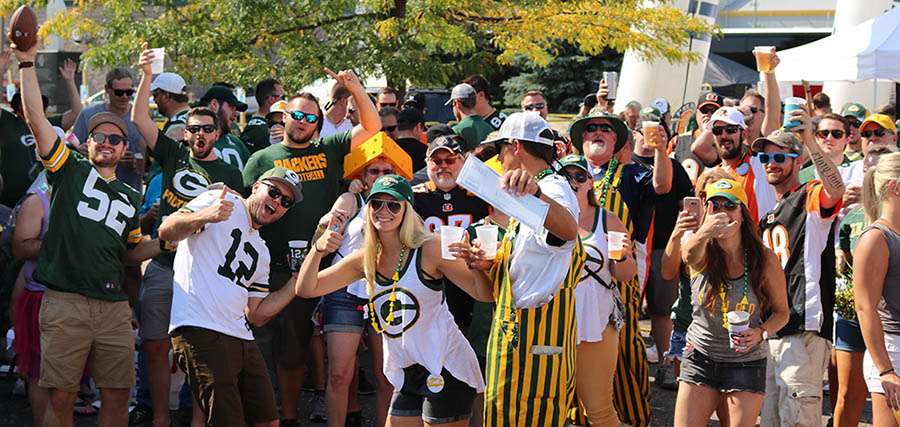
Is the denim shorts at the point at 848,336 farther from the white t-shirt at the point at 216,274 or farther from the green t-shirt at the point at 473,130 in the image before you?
the green t-shirt at the point at 473,130

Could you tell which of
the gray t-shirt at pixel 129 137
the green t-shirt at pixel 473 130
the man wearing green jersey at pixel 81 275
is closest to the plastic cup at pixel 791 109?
the green t-shirt at pixel 473 130

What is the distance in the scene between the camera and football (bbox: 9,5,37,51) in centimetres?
560

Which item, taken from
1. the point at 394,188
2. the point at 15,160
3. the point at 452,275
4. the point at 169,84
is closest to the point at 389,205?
the point at 394,188

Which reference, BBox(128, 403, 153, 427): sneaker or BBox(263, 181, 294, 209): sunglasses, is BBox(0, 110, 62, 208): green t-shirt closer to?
BBox(128, 403, 153, 427): sneaker

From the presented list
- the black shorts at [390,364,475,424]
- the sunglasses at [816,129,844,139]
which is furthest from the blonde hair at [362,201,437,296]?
the sunglasses at [816,129,844,139]

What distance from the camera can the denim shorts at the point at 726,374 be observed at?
514 centimetres

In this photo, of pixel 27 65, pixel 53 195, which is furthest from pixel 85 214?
pixel 27 65

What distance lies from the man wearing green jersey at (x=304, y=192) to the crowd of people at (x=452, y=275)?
2 centimetres

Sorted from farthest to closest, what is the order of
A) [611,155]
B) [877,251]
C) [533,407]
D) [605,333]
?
[611,155], [605,333], [877,251], [533,407]

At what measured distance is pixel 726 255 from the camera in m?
5.27

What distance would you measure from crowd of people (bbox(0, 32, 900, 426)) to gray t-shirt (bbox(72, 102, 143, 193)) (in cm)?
3

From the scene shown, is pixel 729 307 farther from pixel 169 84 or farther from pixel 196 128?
pixel 169 84

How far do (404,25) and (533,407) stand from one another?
8.52 meters

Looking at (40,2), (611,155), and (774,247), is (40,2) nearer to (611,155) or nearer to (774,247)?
(611,155)
